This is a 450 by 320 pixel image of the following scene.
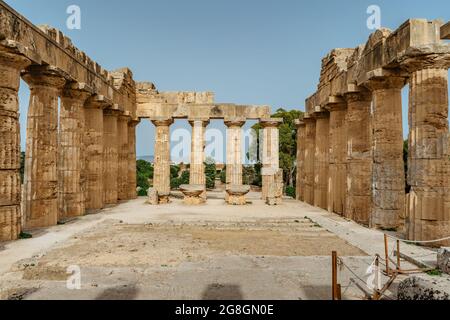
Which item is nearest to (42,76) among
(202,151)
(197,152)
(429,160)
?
(197,152)

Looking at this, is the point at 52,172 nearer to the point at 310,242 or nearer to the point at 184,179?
the point at 310,242

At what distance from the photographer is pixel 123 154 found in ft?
76.5

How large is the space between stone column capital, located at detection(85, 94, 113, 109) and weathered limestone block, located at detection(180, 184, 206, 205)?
7.10 meters

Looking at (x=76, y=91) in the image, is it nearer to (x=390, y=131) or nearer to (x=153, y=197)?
(x=153, y=197)

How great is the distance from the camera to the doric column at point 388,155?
12.8 metres

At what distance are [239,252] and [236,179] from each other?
14.9 metres

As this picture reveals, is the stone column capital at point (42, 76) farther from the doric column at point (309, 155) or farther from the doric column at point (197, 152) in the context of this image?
the doric column at point (309, 155)

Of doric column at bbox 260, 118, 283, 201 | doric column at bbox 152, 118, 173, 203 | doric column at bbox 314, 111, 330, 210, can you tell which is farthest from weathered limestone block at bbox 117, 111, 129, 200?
doric column at bbox 314, 111, 330, 210

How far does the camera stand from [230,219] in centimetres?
1541

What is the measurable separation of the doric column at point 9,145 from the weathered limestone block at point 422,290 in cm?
1089

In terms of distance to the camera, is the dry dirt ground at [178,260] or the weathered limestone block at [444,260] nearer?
the dry dirt ground at [178,260]

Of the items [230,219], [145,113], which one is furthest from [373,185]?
[145,113]

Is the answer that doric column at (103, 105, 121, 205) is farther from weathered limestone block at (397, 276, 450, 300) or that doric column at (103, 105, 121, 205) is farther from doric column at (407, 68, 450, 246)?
weathered limestone block at (397, 276, 450, 300)

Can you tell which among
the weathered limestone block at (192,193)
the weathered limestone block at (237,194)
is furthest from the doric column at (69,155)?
the weathered limestone block at (237,194)
